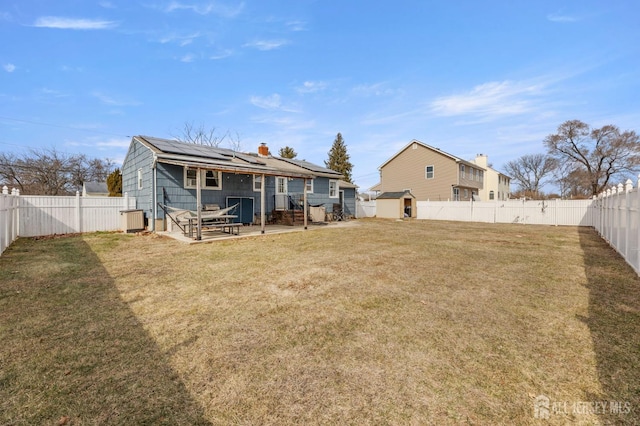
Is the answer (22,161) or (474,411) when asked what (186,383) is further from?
(22,161)

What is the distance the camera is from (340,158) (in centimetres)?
4128

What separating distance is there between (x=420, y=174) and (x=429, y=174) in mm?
913

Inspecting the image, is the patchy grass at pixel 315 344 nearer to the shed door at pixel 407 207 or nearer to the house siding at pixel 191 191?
the house siding at pixel 191 191

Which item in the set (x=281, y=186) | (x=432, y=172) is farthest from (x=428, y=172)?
(x=281, y=186)

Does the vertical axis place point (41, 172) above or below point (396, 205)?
above

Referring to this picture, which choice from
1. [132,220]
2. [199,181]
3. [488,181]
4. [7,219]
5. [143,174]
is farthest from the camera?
[488,181]

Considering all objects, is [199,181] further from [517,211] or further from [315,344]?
[517,211]

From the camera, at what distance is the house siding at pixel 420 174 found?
25.2 meters

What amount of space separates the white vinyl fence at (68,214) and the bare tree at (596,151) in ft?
135

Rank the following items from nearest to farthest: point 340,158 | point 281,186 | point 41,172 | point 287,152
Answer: point 281,186, point 41,172, point 287,152, point 340,158

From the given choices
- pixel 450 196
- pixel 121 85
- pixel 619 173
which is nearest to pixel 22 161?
pixel 121 85

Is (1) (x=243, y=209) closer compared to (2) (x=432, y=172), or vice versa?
(1) (x=243, y=209)

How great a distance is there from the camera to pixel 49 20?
36.1 feet

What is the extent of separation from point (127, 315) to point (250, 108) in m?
21.4
